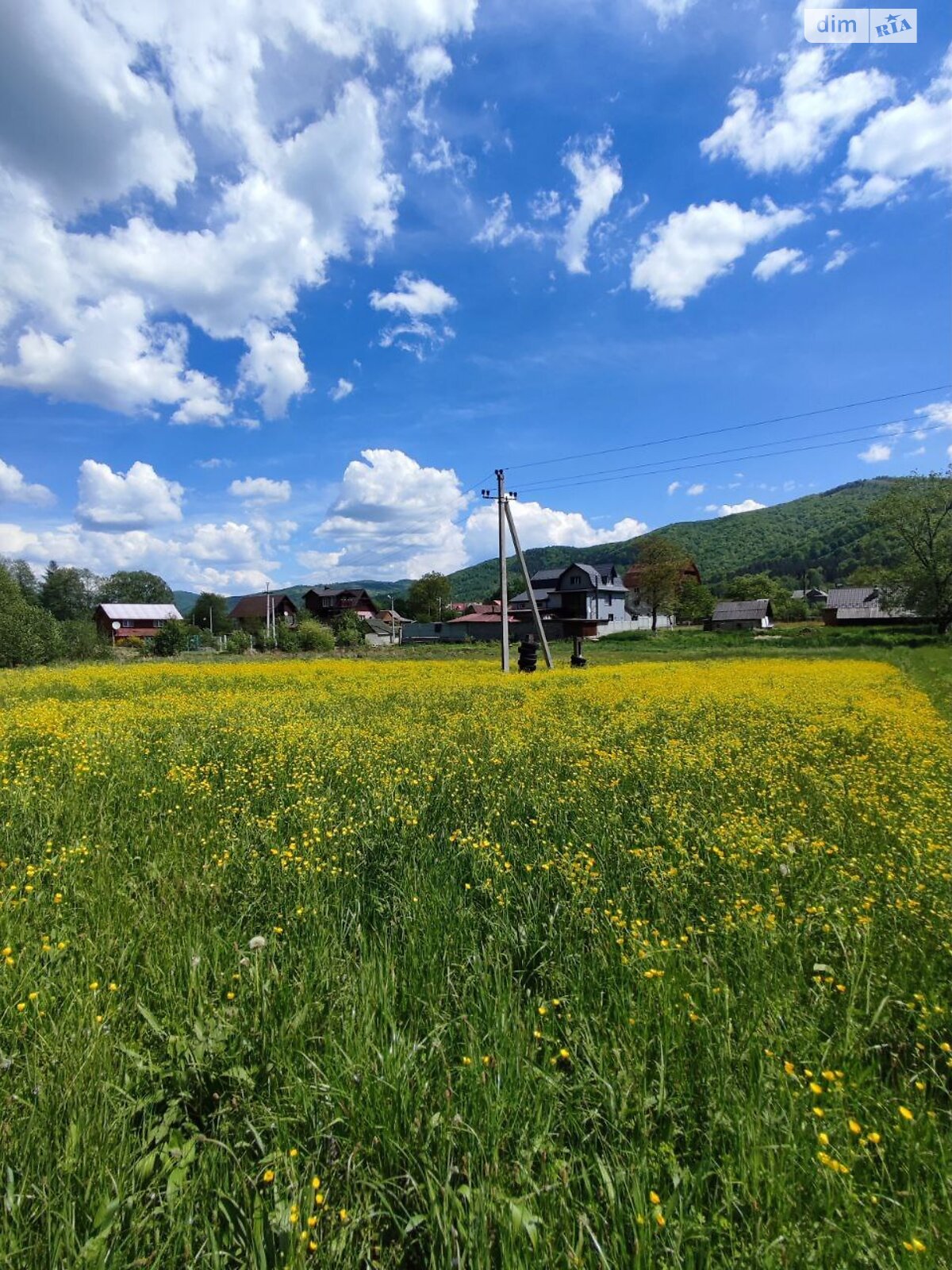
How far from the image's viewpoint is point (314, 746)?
7352mm

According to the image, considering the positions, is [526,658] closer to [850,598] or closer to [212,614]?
[850,598]

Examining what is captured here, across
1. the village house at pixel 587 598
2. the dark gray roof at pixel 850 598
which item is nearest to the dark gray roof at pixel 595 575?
the village house at pixel 587 598

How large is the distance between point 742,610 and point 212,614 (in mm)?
89931

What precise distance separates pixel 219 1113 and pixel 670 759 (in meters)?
5.67

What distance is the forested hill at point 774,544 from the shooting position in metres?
144

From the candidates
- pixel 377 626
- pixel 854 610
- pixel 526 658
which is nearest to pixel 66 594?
pixel 377 626

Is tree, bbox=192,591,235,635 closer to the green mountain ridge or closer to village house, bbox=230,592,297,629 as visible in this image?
village house, bbox=230,592,297,629

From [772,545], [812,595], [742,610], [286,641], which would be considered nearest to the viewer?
[286,641]

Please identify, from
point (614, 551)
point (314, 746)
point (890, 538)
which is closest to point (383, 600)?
point (614, 551)

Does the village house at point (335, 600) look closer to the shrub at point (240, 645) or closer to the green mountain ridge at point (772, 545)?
the green mountain ridge at point (772, 545)

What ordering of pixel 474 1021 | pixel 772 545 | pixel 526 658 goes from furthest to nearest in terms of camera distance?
pixel 772 545 < pixel 526 658 < pixel 474 1021

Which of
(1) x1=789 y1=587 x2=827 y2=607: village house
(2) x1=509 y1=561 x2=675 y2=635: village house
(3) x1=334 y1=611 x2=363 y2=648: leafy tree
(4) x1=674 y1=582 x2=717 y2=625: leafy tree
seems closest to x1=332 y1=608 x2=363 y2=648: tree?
(3) x1=334 y1=611 x2=363 y2=648: leafy tree

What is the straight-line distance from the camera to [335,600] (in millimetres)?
106125

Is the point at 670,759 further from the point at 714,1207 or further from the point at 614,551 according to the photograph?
the point at 614,551
